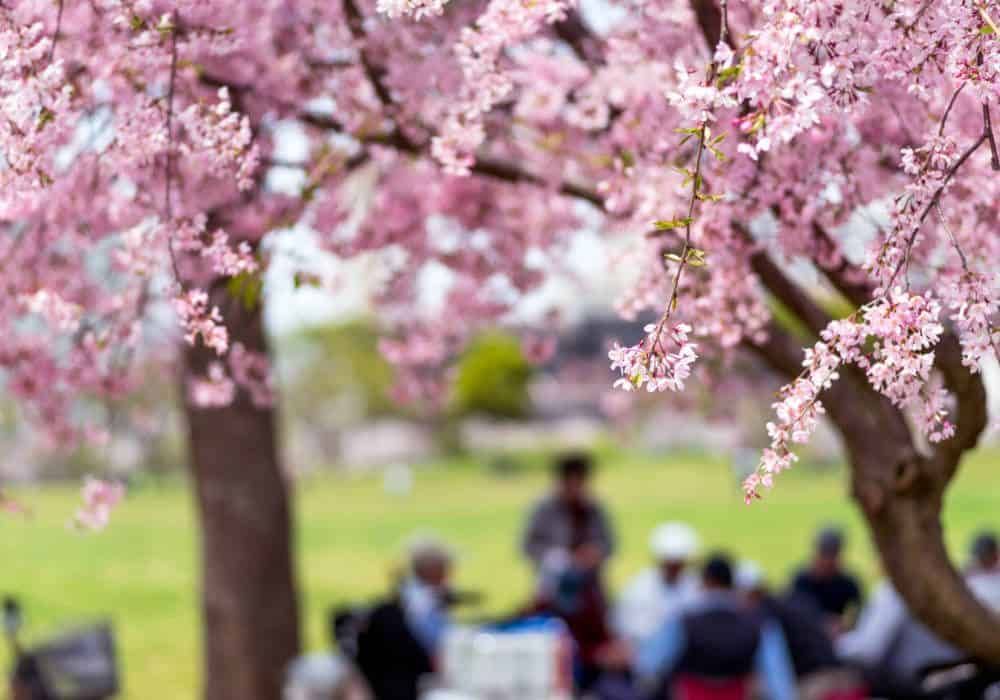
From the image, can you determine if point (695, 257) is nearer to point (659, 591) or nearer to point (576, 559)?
point (576, 559)

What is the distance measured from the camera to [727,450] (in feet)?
139

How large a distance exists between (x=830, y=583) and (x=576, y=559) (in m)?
1.83

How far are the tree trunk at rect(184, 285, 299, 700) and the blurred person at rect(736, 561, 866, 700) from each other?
230 centimetres

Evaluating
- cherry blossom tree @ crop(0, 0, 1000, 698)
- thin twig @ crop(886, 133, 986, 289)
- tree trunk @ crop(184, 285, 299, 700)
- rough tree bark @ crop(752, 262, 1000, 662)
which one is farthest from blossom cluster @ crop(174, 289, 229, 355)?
tree trunk @ crop(184, 285, 299, 700)

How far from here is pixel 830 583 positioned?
9.01m

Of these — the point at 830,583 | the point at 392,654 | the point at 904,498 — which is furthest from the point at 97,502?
the point at 830,583

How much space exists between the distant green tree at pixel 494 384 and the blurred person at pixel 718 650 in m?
42.2

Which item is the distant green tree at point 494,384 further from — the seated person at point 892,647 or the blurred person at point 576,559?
the seated person at point 892,647

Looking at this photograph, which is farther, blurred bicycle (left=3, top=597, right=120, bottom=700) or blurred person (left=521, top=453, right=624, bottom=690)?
blurred person (left=521, top=453, right=624, bottom=690)

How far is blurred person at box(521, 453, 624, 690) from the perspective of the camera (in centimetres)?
787

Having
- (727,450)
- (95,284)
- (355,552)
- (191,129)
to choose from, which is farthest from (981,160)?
(727,450)

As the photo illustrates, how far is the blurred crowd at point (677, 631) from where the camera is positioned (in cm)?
684

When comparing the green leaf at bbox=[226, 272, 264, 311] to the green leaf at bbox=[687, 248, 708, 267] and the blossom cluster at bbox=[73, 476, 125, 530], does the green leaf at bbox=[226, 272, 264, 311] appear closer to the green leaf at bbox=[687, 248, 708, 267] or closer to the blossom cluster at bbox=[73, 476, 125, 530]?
the blossom cluster at bbox=[73, 476, 125, 530]

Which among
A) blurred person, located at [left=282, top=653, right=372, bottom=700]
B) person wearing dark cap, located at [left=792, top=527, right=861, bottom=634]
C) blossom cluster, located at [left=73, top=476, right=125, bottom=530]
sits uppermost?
blossom cluster, located at [left=73, top=476, right=125, bottom=530]
